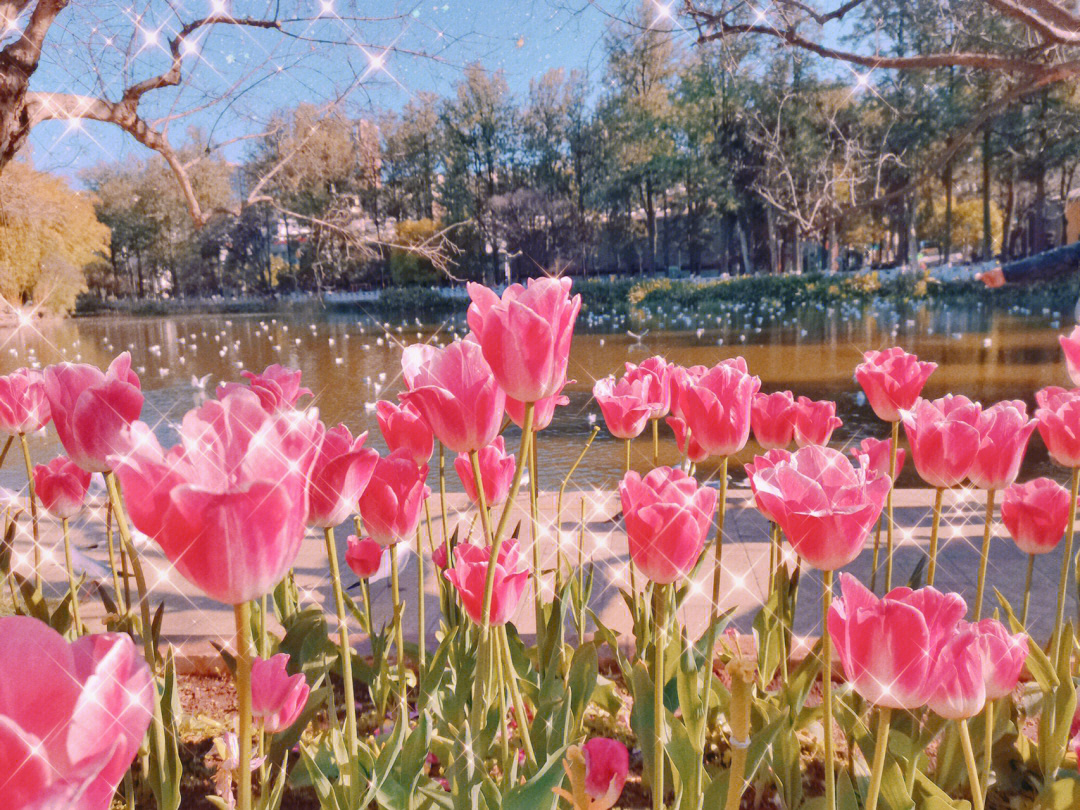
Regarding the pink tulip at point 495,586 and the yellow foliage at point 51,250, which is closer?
the pink tulip at point 495,586

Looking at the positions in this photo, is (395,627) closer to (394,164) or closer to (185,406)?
(185,406)

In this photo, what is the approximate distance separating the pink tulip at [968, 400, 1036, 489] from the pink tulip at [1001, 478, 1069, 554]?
0.21 m

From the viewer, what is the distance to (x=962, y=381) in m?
9.60

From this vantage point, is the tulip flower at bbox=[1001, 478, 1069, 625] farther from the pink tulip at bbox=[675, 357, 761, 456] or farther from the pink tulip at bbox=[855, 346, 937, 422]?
the pink tulip at bbox=[675, 357, 761, 456]

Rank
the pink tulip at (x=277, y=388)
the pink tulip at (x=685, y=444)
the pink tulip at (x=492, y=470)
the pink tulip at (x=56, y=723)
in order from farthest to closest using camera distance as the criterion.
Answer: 1. the pink tulip at (x=685, y=444)
2. the pink tulip at (x=492, y=470)
3. the pink tulip at (x=277, y=388)
4. the pink tulip at (x=56, y=723)

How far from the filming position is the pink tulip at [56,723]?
1.07 ft

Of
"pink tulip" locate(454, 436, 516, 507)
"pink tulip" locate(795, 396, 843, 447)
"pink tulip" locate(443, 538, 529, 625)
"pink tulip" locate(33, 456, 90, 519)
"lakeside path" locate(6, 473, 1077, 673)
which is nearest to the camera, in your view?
"pink tulip" locate(443, 538, 529, 625)

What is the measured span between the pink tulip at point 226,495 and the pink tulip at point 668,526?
472mm

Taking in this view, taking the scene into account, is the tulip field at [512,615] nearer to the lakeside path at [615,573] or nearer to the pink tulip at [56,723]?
the pink tulip at [56,723]

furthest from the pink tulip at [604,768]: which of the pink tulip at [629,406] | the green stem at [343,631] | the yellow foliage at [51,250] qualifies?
the yellow foliage at [51,250]

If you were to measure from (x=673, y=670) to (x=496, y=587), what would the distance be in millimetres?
584

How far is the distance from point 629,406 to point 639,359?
11535 millimetres

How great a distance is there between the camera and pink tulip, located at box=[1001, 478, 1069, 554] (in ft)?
4.45

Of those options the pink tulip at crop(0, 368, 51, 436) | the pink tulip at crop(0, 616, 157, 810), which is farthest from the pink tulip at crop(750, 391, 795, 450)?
the pink tulip at crop(0, 368, 51, 436)
